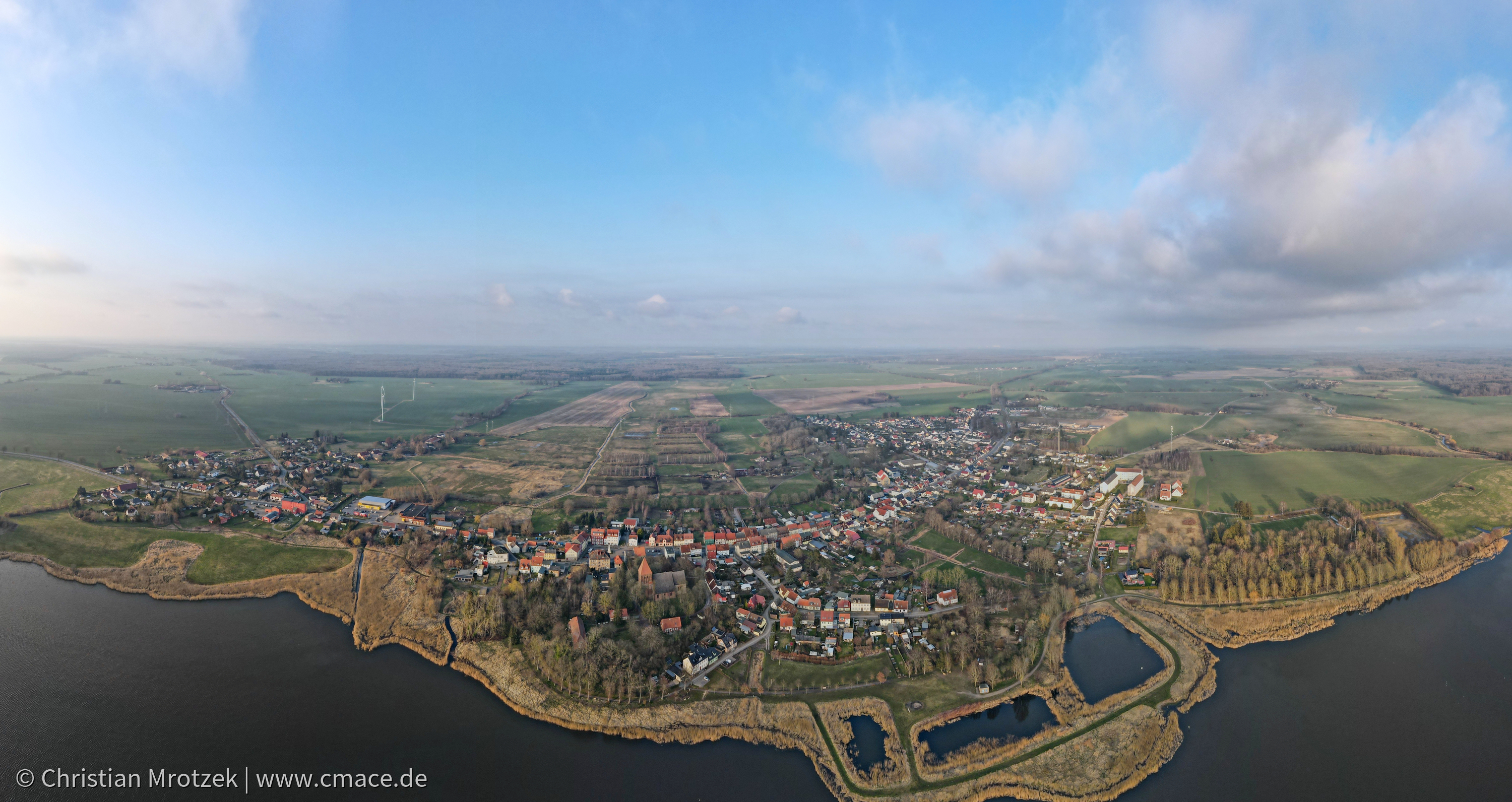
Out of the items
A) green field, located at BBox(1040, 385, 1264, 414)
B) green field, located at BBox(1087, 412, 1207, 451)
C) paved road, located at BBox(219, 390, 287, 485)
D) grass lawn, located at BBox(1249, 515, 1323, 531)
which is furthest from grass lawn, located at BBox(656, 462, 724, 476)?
green field, located at BBox(1040, 385, 1264, 414)

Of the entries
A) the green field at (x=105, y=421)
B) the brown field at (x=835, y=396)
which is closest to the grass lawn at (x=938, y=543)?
the brown field at (x=835, y=396)

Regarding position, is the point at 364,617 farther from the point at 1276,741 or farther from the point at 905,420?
the point at 905,420

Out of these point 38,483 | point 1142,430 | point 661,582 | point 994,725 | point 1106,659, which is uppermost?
point 1142,430

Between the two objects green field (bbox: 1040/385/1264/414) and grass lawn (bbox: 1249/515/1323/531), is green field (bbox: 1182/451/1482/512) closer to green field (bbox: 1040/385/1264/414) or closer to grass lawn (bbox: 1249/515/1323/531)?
grass lawn (bbox: 1249/515/1323/531)

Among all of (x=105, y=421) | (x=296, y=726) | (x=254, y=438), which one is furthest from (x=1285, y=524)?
(x=105, y=421)

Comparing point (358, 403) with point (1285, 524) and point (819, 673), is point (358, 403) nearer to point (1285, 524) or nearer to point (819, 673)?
point (819, 673)
